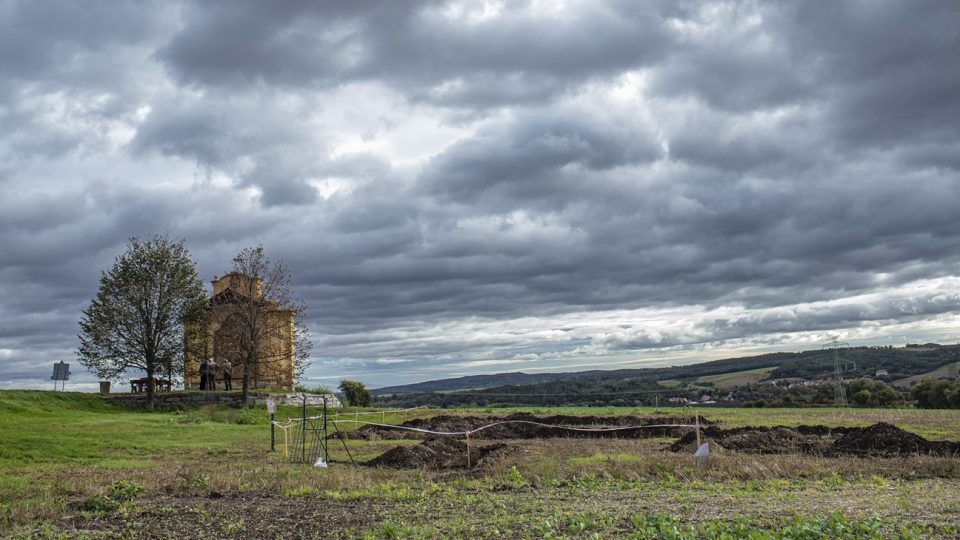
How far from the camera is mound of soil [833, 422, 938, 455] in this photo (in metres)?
20.1

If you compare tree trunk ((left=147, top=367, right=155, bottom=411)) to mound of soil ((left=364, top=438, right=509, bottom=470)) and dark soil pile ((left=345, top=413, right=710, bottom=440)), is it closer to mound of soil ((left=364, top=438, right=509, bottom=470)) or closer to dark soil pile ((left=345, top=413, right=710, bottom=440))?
dark soil pile ((left=345, top=413, right=710, bottom=440))

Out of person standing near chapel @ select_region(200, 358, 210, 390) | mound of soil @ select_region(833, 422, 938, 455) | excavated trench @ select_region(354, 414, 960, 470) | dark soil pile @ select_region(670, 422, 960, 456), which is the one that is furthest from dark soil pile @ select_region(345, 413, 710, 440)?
person standing near chapel @ select_region(200, 358, 210, 390)

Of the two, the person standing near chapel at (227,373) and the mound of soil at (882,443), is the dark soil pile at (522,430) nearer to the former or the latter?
the mound of soil at (882,443)

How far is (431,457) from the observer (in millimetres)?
20391

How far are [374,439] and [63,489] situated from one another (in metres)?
17.1

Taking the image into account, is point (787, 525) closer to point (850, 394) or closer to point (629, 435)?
point (629, 435)

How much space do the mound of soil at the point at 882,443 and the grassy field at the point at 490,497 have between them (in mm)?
2055

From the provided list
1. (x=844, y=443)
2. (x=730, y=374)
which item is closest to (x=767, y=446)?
(x=844, y=443)

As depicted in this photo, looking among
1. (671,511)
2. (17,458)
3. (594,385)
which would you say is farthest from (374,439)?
(594,385)

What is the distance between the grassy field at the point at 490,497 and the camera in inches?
395

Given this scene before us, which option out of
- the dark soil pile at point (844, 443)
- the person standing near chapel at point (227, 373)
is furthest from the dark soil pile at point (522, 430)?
the person standing near chapel at point (227, 373)

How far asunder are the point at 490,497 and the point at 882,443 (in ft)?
43.3

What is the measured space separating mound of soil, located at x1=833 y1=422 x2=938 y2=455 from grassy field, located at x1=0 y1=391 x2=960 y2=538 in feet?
6.74

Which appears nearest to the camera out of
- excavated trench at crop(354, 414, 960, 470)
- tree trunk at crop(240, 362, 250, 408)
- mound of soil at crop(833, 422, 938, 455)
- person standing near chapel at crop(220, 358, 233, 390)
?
excavated trench at crop(354, 414, 960, 470)
